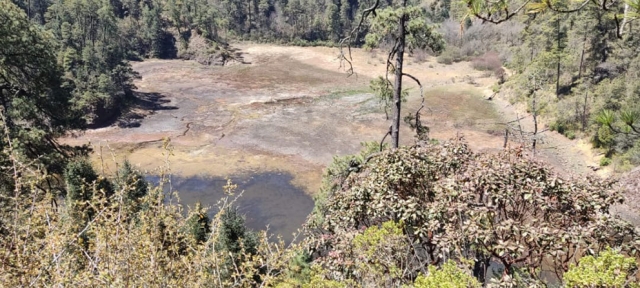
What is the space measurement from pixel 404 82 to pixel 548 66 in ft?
48.1

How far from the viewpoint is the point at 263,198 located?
72.8 feet

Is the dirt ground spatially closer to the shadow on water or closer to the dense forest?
the shadow on water

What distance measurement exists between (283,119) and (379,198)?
27.4 m

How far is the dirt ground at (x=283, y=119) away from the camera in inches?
1033

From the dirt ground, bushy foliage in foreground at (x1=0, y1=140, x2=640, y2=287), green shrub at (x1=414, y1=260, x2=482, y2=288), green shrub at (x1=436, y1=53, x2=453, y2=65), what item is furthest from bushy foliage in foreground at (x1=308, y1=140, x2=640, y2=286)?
green shrub at (x1=436, y1=53, x2=453, y2=65)

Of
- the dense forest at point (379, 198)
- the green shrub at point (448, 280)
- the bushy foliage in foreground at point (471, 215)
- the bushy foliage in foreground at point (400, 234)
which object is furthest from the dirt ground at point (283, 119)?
the green shrub at point (448, 280)

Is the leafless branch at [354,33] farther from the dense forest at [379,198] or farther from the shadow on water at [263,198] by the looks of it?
the shadow on water at [263,198]

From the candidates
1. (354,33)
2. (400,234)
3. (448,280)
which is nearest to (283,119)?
(354,33)

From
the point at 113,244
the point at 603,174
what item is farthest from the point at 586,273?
the point at 603,174

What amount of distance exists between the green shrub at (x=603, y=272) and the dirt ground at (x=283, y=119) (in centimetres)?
1519

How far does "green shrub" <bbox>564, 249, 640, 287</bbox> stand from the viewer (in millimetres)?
3594

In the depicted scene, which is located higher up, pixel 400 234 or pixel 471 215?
pixel 471 215

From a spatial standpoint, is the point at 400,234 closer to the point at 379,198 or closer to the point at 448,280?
the point at 379,198

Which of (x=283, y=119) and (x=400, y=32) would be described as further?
(x=283, y=119)
